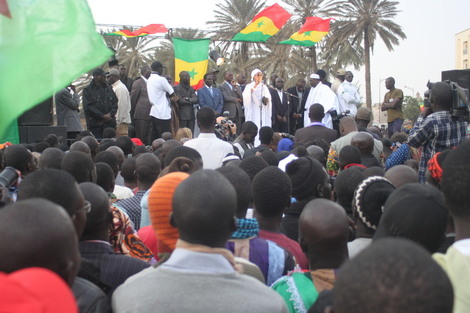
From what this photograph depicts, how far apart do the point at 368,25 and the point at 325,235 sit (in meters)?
34.6

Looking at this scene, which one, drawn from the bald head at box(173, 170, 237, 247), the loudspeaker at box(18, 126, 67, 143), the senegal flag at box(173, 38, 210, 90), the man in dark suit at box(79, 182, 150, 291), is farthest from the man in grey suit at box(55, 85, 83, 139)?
the bald head at box(173, 170, 237, 247)

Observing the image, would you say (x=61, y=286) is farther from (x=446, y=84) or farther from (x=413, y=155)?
(x=413, y=155)

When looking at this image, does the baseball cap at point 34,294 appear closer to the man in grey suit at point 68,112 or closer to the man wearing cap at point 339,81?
the man in grey suit at point 68,112

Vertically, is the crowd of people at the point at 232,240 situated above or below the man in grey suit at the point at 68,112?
below

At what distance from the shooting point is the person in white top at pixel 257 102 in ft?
49.6

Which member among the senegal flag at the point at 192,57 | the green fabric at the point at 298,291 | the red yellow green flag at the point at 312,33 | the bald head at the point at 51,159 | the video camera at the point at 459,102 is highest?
the red yellow green flag at the point at 312,33

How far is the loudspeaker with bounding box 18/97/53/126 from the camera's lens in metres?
11.2

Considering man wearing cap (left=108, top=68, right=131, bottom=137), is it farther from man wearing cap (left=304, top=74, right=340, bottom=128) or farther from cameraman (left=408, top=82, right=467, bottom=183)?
cameraman (left=408, top=82, right=467, bottom=183)

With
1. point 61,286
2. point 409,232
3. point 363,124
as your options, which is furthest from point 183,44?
point 61,286

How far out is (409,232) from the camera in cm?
267

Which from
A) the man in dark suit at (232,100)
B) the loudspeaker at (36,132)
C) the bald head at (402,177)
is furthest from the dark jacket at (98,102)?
the bald head at (402,177)

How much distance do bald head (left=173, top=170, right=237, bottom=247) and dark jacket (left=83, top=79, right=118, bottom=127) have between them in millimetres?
9949

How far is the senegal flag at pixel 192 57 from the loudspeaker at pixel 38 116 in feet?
14.8

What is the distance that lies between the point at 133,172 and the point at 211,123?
145cm
